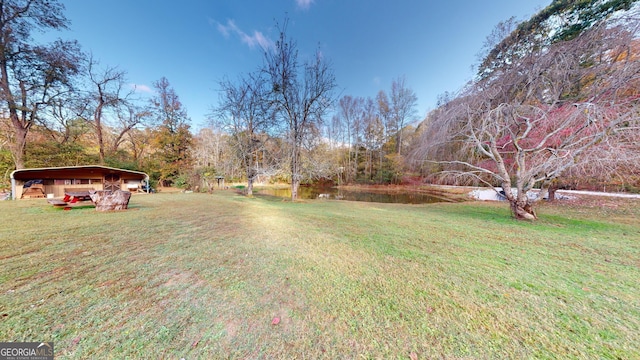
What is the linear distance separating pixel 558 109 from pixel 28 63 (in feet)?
82.6

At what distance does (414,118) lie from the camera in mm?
25859

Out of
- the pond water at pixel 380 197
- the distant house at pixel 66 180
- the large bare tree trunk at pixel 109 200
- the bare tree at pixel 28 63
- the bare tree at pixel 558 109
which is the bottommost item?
the pond water at pixel 380 197

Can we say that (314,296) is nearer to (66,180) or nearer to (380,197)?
(380,197)

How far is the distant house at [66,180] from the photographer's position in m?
10.7

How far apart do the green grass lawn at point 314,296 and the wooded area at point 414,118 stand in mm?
2878

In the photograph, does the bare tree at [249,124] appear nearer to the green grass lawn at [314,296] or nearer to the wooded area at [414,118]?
the wooded area at [414,118]

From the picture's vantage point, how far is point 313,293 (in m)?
2.24

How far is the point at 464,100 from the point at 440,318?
6.85 meters

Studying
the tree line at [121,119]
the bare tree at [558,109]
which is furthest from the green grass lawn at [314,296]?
the tree line at [121,119]

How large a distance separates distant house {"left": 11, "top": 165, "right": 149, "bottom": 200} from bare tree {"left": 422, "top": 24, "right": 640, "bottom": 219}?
19.1m

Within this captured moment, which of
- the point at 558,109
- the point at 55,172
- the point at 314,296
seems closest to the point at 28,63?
the point at 55,172

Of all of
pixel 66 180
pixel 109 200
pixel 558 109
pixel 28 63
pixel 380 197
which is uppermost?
pixel 28 63

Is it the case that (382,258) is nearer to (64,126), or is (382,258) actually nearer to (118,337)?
(118,337)

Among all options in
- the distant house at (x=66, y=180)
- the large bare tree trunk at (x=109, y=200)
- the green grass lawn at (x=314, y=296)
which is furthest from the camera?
the distant house at (x=66, y=180)
